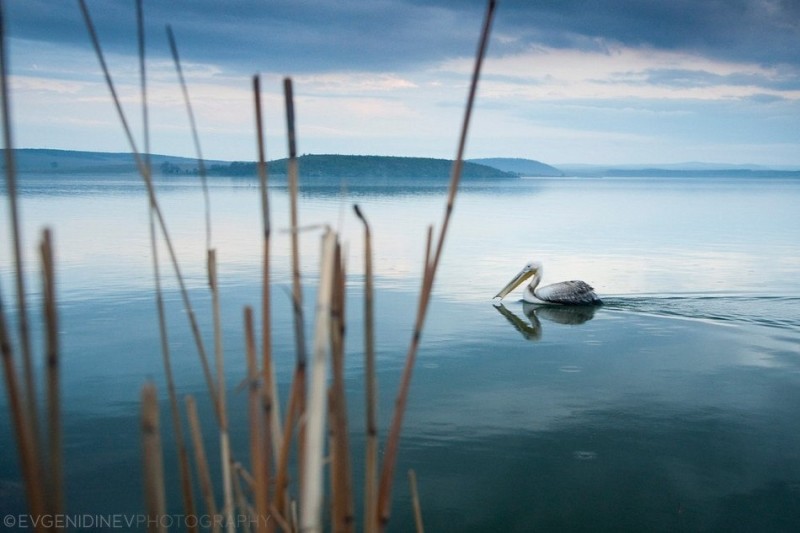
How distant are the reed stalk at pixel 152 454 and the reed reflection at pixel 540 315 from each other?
345 inches

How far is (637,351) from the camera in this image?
9281 millimetres

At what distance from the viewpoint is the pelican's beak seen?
509 inches

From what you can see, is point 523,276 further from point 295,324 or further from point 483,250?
point 295,324

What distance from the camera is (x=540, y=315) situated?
38.7 feet

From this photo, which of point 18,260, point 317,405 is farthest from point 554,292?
point 18,260

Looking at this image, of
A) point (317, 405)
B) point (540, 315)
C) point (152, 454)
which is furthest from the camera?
point (540, 315)

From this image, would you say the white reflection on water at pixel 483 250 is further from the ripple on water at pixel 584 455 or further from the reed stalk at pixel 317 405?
the reed stalk at pixel 317 405

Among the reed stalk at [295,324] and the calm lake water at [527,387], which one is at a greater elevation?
the reed stalk at [295,324]

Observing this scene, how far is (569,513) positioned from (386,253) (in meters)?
13.8

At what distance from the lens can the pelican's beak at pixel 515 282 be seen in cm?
1294

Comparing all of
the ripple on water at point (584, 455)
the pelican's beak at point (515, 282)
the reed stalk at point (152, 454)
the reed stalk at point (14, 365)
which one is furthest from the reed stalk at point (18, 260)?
the pelican's beak at point (515, 282)

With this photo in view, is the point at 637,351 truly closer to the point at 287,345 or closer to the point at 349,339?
the point at 349,339

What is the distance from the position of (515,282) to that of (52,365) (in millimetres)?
12030

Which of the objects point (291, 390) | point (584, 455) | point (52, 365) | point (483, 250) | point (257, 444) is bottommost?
point (584, 455)
